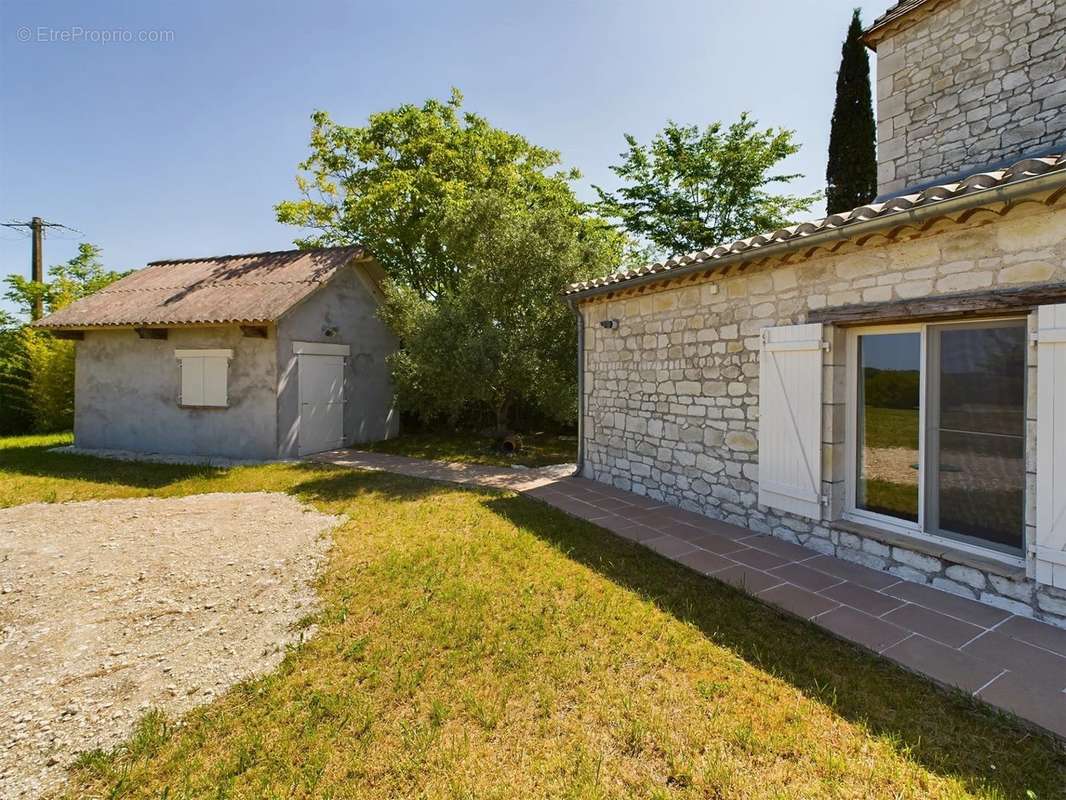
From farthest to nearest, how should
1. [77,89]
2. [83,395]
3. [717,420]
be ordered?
[83,395] < [77,89] < [717,420]

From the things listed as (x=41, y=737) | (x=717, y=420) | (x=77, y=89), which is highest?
(x=77, y=89)

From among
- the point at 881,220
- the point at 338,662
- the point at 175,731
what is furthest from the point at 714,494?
the point at 175,731

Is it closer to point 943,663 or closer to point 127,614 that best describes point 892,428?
point 943,663

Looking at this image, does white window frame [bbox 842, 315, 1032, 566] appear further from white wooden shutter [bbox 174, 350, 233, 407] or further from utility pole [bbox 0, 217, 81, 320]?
utility pole [bbox 0, 217, 81, 320]

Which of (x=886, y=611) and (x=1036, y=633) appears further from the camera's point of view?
(x=886, y=611)

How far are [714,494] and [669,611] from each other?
2499 millimetres

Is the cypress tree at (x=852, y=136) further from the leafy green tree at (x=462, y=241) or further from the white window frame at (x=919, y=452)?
the white window frame at (x=919, y=452)

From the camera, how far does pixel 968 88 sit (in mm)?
6828

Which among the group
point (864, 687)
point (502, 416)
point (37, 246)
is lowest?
point (864, 687)

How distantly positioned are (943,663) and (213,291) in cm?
1396

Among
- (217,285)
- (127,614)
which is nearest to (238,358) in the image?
(217,285)

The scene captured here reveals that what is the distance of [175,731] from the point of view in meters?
2.56

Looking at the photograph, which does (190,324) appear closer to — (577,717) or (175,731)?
(175,731)

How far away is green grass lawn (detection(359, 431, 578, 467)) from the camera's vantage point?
10.5m
